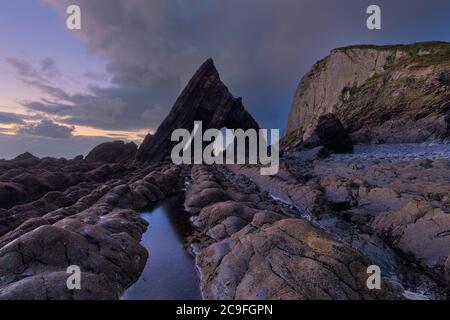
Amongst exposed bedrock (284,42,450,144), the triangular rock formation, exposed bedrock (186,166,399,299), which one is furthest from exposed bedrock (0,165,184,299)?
the triangular rock formation

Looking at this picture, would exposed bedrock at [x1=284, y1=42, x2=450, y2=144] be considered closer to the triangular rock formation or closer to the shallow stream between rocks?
the triangular rock formation

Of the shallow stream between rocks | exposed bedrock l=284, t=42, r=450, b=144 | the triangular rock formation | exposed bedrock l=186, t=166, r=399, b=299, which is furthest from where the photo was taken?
the triangular rock formation

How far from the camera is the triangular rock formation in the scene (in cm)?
11838

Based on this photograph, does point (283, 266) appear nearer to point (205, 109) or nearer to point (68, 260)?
point (68, 260)

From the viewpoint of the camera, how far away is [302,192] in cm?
3177

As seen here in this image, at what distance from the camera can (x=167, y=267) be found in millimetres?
19469

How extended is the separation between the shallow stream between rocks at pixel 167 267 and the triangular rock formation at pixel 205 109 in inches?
3506

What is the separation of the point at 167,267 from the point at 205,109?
4020 inches

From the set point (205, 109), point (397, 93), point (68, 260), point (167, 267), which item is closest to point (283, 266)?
point (167, 267)

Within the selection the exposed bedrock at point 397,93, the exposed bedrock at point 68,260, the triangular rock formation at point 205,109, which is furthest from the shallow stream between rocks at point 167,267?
the triangular rock formation at point 205,109

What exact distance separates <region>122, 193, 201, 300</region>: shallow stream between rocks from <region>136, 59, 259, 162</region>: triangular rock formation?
3506 inches

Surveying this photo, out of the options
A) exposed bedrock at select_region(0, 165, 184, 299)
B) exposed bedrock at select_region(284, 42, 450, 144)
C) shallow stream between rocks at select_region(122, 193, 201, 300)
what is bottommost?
shallow stream between rocks at select_region(122, 193, 201, 300)
